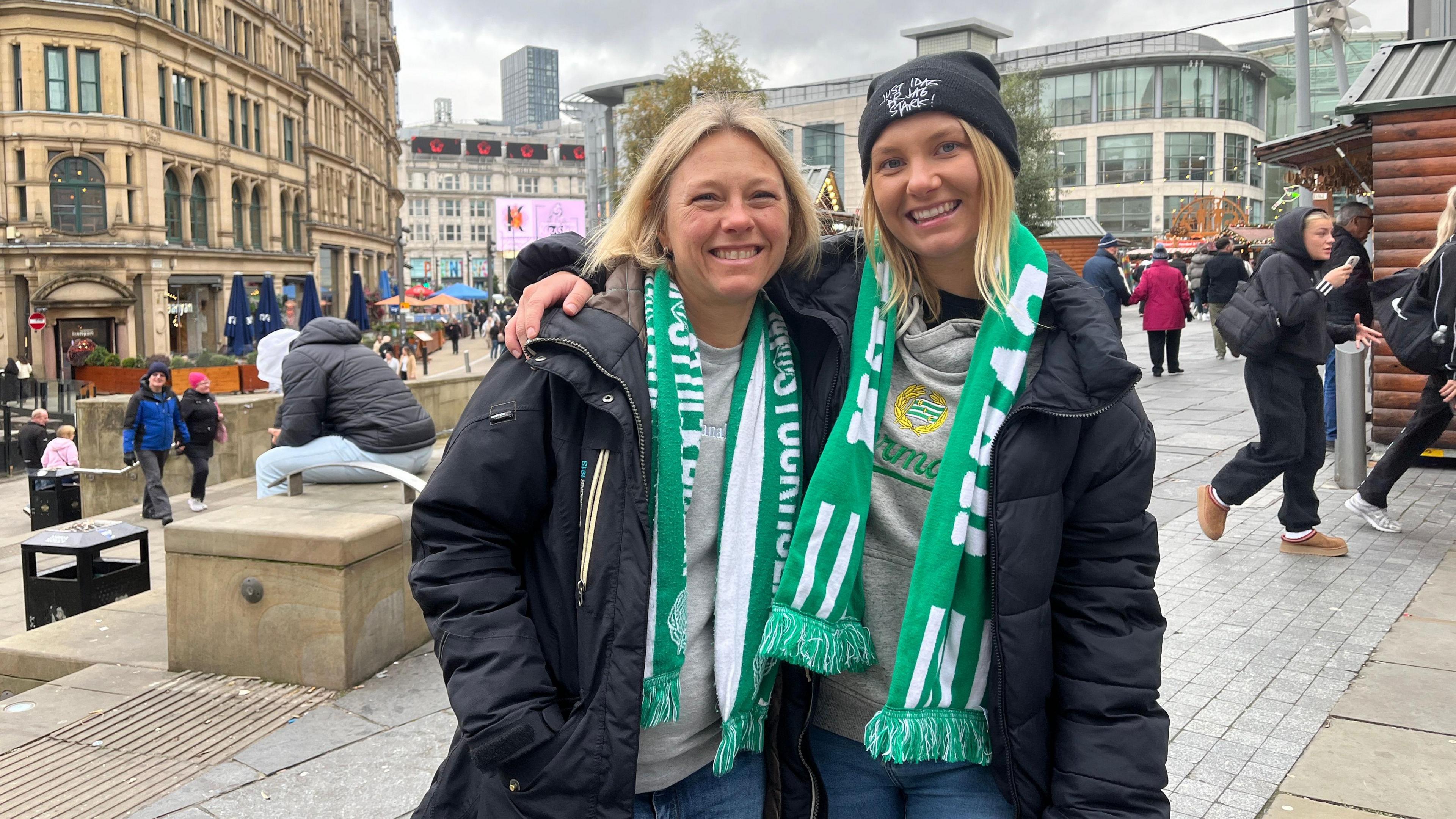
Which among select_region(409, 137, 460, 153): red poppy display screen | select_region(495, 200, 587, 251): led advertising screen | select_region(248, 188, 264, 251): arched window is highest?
select_region(409, 137, 460, 153): red poppy display screen

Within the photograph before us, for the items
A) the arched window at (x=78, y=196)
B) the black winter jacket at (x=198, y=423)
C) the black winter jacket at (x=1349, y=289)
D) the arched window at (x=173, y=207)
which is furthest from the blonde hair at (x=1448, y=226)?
the arched window at (x=173, y=207)

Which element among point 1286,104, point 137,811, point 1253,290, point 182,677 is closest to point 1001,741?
point 137,811

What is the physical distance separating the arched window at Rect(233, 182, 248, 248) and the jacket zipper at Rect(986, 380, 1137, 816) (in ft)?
165

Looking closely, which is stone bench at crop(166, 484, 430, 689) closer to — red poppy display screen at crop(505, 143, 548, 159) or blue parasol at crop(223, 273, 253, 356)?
blue parasol at crop(223, 273, 253, 356)

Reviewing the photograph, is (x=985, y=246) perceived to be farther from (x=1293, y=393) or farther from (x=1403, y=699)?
(x=1293, y=393)

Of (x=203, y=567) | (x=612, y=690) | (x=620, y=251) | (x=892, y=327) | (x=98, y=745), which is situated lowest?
(x=98, y=745)

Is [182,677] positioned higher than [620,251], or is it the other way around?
[620,251]

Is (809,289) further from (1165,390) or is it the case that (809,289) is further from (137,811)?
(1165,390)

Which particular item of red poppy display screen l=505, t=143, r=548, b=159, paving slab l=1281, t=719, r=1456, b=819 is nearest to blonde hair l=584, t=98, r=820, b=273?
paving slab l=1281, t=719, r=1456, b=819

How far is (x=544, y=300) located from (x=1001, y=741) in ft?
3.78

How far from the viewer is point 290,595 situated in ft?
15.4

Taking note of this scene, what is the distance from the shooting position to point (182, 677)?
489 centimetres

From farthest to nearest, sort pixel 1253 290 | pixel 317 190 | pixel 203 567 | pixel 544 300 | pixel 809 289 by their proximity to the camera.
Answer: pixel 317 190, pixel 1253 290, pixel 203 567, pixel 809 289, pixel 544 300

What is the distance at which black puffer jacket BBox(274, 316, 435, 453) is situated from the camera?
7.62 metres
